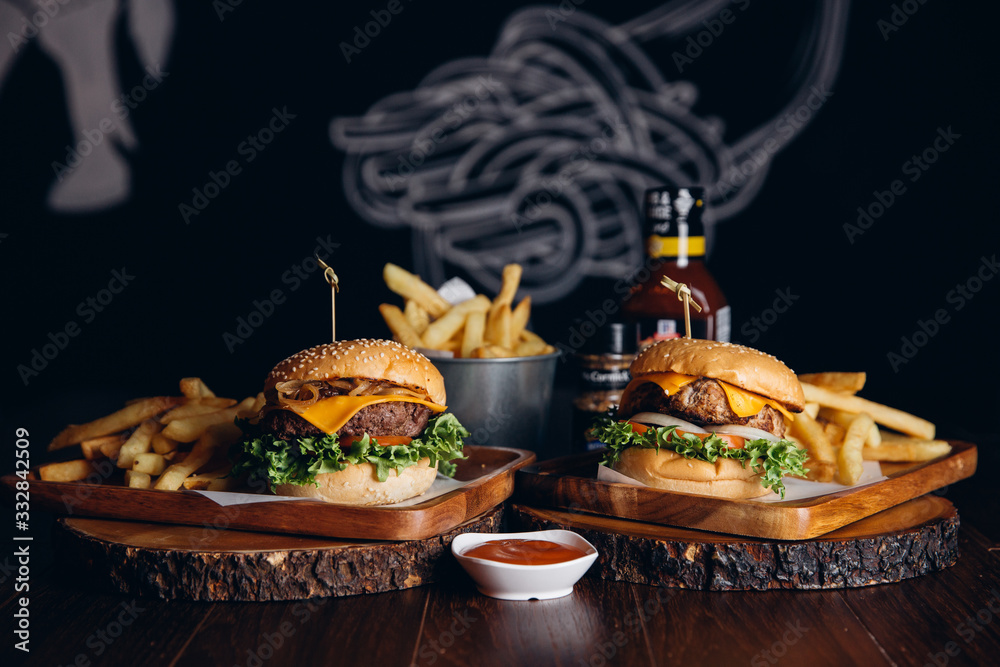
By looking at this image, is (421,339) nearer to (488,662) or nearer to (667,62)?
(488,662)

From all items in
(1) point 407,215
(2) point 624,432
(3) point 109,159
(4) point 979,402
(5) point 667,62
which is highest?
(5) point 667,62

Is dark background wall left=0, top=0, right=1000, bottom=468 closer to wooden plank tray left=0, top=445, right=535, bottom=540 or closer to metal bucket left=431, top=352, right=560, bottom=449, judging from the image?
metal bucket left=431, top=352, right=560, bottom=449

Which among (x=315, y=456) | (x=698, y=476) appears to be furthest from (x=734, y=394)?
(x=315, y=456)

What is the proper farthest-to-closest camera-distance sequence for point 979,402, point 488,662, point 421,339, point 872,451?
1. point 979,402
2. point 421,339
3. point 872,451
4. point 488,662

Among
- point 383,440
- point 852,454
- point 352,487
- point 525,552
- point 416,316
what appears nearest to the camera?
point 525,552

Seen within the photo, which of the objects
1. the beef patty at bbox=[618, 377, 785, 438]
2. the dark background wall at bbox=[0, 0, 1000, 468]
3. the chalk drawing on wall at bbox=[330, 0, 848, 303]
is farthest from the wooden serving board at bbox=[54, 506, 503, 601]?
the chalk drawing on wall at bbox=[330, 0, 848, 303]

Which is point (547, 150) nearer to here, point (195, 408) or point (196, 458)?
point (195, 408)

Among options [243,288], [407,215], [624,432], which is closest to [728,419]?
[624,432]
